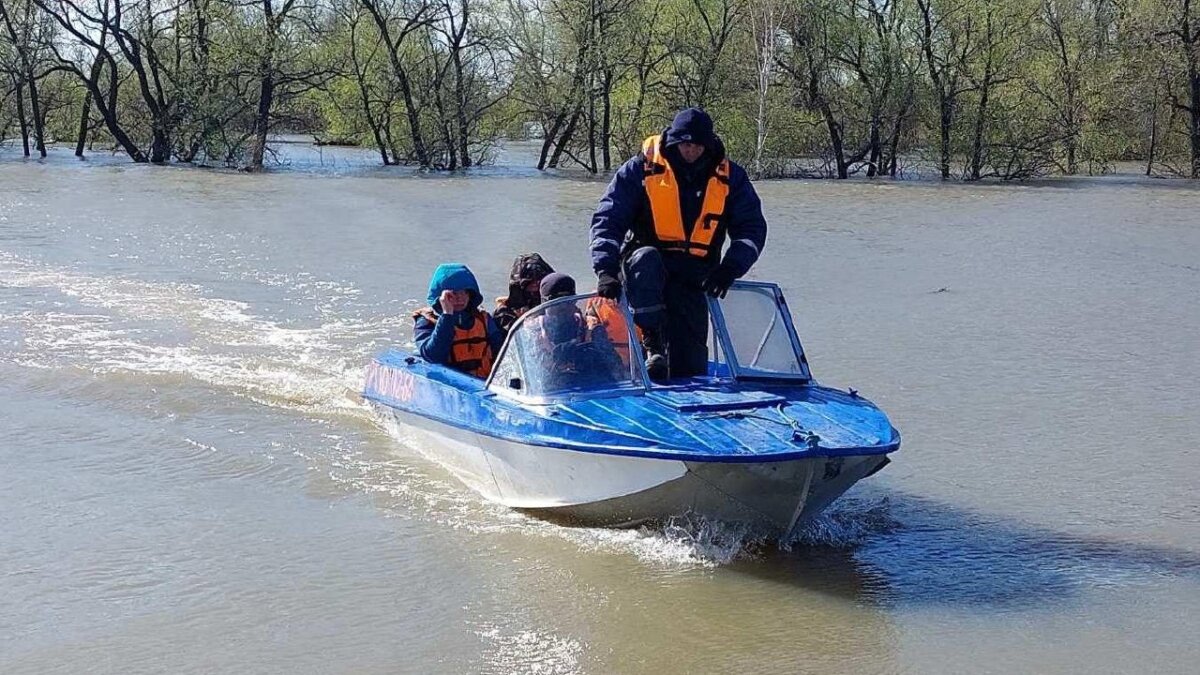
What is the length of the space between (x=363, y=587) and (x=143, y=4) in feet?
94.0

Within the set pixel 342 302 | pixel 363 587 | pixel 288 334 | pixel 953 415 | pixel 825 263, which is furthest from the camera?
pixel 825 263

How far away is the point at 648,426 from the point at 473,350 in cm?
211

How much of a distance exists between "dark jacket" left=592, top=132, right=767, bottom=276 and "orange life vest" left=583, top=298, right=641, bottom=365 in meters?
0.17

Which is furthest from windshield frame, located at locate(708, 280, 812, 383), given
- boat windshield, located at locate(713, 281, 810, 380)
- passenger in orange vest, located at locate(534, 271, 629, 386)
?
passenger in orange vest, located at locate(534, 271, 629, 386)

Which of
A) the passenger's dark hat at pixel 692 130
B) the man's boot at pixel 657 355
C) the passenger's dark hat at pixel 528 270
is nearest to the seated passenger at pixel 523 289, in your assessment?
the passenger's dark hat at pixel 528 270

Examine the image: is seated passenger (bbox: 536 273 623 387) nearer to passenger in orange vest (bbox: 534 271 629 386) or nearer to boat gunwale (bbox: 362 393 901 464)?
passenger in orange vest (bbox: 534 271 629 386)

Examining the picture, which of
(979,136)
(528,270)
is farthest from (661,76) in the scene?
(528,270)

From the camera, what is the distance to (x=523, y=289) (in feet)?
26.2

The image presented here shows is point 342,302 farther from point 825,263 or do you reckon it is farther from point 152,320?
point 825,263

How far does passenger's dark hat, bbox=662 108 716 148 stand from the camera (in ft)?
21.7

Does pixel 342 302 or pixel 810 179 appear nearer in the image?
pixel 342 302

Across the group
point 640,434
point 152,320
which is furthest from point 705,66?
point 640,434

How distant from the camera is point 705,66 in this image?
31031 mm

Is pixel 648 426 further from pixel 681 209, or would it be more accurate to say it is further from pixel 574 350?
pixel 681 209
